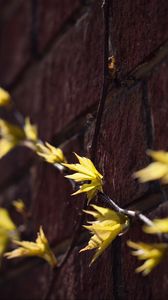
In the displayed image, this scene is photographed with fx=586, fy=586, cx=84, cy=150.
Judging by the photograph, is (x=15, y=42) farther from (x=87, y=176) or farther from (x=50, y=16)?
(x=87, y=176)

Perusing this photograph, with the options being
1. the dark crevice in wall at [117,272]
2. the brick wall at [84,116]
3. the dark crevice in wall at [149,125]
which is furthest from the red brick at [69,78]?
the dark crevice in wall at [117,272]

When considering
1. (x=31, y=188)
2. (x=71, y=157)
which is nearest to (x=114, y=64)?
(x=71, y=157)

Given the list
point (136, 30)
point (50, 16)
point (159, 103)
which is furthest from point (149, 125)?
point (50, 16)

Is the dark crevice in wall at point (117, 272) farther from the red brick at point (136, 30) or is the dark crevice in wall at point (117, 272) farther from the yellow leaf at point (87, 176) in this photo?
the red brick at point (136, 30)

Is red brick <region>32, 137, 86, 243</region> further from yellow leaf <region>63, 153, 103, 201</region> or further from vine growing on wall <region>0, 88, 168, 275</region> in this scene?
yellow leaf <region>63, 153, 103, 201</region>

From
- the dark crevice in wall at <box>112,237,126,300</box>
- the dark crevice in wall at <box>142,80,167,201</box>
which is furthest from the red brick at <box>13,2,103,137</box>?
the dark crevice in wall at <box>112,237,126,300</box>

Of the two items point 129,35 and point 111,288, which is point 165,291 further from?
point 129,35

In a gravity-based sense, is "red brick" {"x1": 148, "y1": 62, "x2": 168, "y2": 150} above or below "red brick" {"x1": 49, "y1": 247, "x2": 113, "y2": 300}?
above
